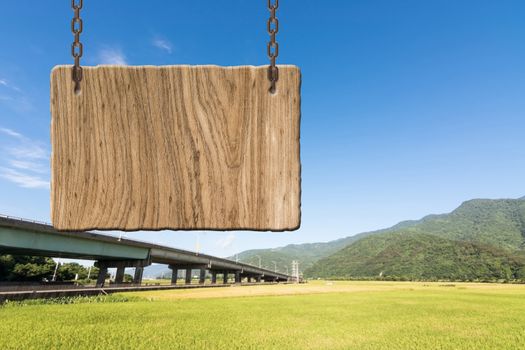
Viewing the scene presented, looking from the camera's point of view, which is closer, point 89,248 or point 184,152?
point 184,152

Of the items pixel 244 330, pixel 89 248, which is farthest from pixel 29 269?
pixel 244 330

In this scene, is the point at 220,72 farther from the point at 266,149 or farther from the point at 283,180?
the point at 283,180

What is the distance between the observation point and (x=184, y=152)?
2.52 meters

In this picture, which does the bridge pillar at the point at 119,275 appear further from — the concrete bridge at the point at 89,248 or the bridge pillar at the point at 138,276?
the bridge pillar at the point at 138,276

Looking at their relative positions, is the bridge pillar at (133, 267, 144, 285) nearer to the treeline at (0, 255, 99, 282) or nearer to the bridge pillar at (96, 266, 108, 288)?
the bridge pillar at (96, 266, 108, 288)

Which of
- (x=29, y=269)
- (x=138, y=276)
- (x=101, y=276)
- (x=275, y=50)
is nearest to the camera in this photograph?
(x=275, y=50)

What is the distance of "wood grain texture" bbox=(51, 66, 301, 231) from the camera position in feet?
8.14

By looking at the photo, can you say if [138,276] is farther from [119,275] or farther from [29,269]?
[29,269]

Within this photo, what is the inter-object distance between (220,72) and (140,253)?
66323 mm

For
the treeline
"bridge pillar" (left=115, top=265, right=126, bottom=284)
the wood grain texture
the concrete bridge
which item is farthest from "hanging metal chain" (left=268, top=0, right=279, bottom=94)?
the treeline

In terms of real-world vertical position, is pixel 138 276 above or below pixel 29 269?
below

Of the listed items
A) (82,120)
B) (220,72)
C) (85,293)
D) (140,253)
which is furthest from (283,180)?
(140,253)

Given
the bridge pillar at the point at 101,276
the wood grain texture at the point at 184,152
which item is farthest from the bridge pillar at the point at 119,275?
the wood grain texture at the point at 184,152

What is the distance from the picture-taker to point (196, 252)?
282 feet
